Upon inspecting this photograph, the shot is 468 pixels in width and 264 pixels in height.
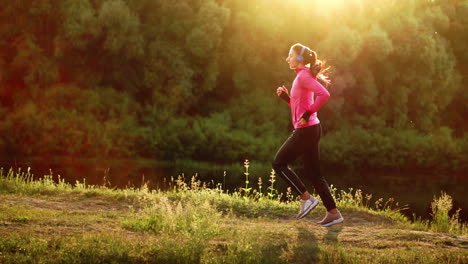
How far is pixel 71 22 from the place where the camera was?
27109mm

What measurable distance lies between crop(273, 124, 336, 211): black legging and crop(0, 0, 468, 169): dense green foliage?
20.8 m

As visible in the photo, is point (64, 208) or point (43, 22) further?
point (43, 22)

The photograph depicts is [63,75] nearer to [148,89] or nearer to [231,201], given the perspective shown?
[148,89]

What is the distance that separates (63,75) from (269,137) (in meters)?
11.4

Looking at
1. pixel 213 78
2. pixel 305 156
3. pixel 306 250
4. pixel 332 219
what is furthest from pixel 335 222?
pixel 213 78

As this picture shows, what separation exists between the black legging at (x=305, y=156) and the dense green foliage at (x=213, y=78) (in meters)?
20.8

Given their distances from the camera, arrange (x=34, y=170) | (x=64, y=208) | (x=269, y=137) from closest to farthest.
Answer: (x=64, y=208) < (x=34, y=170) < (x=269, y=137)

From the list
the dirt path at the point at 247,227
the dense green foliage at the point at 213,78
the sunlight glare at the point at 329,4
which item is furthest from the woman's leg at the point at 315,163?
the sunlight glare at the point at 329,4

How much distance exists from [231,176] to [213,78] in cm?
688

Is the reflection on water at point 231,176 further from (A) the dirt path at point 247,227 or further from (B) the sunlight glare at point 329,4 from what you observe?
(A) the dirt path at point 247,227

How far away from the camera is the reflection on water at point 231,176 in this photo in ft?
72.9

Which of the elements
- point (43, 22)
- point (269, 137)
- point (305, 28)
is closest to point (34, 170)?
point (43, 22)

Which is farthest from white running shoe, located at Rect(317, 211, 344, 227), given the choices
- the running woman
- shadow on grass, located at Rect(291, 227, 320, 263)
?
shadow on grass, located at Rect(291, 227, 320, 263)

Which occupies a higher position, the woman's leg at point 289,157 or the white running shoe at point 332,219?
the woman's leg at point 289,157
